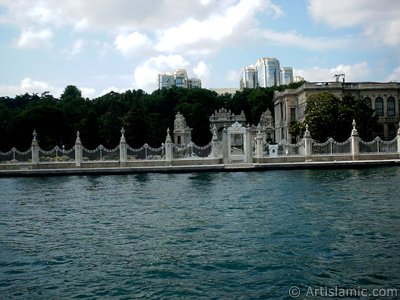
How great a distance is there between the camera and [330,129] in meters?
47.8

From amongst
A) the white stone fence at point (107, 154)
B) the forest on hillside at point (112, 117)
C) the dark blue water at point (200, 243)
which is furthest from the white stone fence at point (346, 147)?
the forest on hillside at point (112, 117)

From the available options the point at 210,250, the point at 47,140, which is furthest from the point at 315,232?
the point at 47,140

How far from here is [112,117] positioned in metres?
71.8

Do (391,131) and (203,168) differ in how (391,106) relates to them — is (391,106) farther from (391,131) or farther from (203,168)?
(203,168)

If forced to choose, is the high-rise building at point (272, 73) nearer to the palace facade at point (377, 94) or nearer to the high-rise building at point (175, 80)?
the high-rise building at point (175, 80)

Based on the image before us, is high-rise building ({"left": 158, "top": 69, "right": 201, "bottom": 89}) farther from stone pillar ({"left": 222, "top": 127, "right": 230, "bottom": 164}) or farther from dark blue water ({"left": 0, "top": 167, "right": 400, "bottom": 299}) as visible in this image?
dark blue water ({"left": 0, "top": 167, "right": 400, "bottom": 299})

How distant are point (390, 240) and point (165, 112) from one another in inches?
3867

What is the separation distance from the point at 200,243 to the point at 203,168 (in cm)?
2524

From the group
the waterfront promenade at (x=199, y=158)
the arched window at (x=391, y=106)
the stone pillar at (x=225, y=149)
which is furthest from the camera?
the arched window at (x=391, y=106)

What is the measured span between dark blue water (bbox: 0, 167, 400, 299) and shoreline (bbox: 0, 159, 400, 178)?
13745 millimetres

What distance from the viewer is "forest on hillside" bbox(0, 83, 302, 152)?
6281cm

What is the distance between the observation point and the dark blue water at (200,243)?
10.1m

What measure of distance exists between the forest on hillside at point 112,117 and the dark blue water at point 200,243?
38.7m

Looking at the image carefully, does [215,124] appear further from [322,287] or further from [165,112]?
[322,287]
